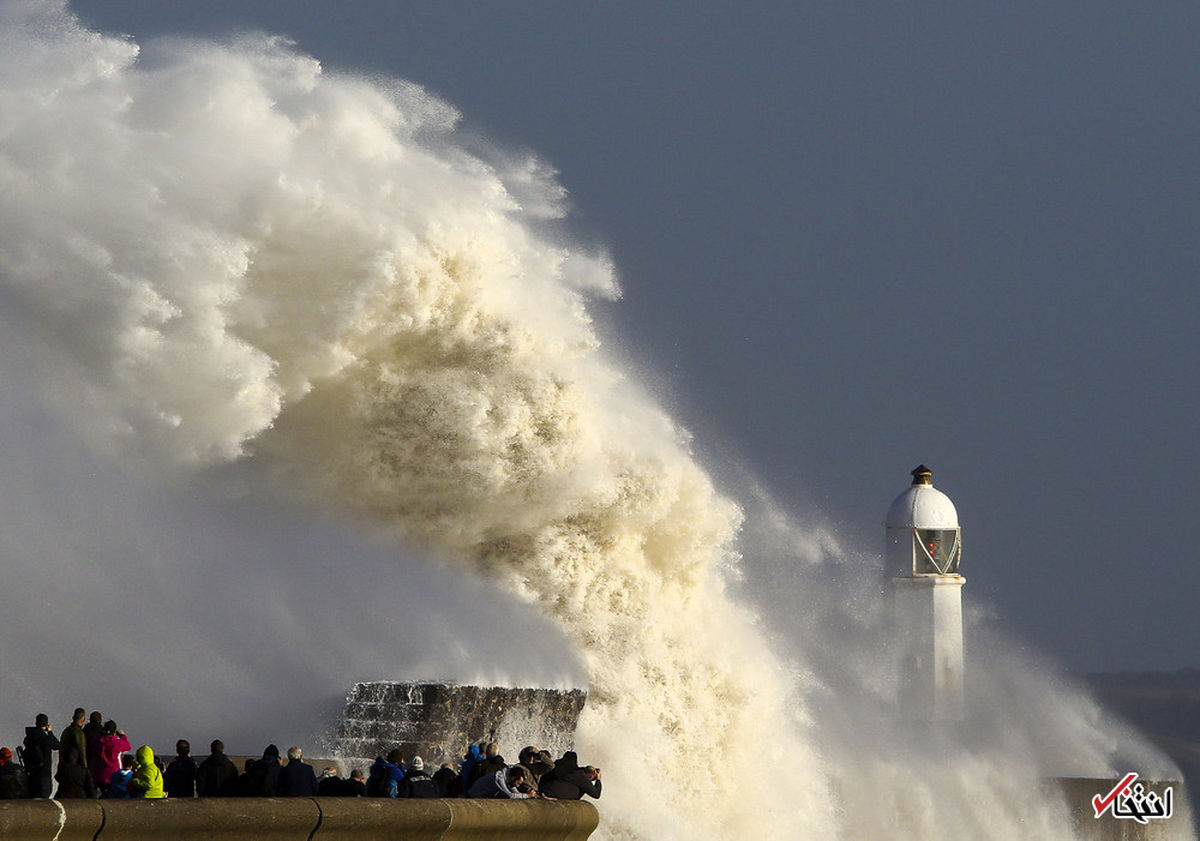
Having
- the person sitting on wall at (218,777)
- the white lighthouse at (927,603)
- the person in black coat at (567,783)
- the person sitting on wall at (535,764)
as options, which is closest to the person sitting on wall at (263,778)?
the person sitting on wall at (218,777)

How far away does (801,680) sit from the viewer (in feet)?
73.0

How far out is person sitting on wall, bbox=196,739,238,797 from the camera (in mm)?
9711

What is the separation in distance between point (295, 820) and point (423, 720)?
531cm

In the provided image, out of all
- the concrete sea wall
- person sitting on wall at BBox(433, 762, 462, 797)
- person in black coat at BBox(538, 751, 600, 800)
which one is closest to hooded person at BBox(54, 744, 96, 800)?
the concrete sea wall

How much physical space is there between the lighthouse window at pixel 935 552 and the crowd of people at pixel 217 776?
14315 mm

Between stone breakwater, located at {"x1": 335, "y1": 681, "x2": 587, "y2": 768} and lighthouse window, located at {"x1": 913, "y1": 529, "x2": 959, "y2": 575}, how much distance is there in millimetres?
11341

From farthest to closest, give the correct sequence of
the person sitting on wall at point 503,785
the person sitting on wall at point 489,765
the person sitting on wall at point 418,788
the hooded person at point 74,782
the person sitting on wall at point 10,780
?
the person sitting on wall at point 489,765, the person sitting on wall at point 503,785, the person sitting on wall at point 418,788, the hooded person at point 74,782, the person sitting on wall at point 10,780

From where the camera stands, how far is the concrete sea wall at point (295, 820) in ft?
25.8

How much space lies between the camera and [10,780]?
8.61 metres

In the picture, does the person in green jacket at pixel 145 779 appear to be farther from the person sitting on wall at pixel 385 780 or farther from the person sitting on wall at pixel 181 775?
the person sitting on wall at pixel 385 780

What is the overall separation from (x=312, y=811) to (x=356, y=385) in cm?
778

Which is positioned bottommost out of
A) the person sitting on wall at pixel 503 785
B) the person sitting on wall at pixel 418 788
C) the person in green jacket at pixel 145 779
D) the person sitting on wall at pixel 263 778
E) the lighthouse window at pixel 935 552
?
the person in green jacket at pixel 145 779

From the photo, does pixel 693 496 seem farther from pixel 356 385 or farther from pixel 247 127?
pixel 247 127

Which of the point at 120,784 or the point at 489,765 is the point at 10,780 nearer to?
the point at 120,784
